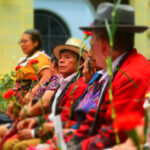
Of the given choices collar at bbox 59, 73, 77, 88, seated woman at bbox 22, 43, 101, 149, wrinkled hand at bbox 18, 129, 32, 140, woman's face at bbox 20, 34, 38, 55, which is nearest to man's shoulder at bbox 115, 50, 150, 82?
seated woman at bbox 22, 43, 101, 149

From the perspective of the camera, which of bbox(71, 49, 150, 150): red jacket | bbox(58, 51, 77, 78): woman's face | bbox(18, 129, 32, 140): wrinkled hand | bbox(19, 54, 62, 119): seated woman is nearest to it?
bbox(71, 49, 150, 150): red jacket

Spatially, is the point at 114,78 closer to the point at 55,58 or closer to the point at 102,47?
the point at 102,47

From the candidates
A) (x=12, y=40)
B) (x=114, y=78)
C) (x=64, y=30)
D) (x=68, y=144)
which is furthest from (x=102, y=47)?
(x=64, y=30)

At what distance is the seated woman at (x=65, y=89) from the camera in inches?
109

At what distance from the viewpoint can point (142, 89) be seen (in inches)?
92.0

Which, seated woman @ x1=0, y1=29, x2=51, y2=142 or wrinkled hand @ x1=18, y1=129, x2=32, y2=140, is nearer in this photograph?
wrinkled hand @ x1=18, y1=129, x2=32, y2=140

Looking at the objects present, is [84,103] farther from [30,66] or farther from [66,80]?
[30,66]

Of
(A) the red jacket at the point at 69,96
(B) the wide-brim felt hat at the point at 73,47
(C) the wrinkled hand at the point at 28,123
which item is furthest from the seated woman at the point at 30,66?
(C) the wrinkled hand at the point at 28,123

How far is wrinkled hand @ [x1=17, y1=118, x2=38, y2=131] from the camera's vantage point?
8.32 feet

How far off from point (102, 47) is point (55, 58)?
Answer: 136 centimetres

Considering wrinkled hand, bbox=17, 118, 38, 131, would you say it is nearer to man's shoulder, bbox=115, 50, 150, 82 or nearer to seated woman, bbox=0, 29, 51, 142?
man's shoulder, bbox=115, 50, 150, 82

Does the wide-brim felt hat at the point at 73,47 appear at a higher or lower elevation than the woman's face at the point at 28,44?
higher

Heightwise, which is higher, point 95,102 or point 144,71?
point 144,71

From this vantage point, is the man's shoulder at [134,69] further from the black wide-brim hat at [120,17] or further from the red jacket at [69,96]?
the red jacket at [69,96]
